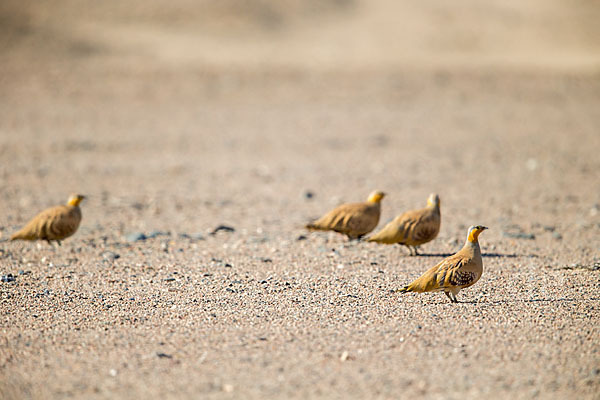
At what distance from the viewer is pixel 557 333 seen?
19.0ft

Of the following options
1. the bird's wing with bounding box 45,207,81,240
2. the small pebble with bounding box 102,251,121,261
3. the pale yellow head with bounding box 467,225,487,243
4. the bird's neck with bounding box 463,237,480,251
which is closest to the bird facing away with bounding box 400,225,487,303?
the bird's neck with bounding box 463,237,480,251

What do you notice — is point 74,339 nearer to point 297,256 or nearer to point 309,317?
point 309,317

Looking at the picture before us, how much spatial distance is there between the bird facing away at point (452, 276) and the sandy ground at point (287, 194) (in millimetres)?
244

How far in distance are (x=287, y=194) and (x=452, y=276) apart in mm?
6495

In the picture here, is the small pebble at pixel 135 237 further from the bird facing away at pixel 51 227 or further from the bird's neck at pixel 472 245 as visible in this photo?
the bird's neck at pixel 472 245

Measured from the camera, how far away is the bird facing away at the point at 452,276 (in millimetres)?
6238

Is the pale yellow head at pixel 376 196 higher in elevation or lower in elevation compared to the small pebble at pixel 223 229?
higher

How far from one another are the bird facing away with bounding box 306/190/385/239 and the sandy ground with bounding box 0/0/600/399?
0.30 m

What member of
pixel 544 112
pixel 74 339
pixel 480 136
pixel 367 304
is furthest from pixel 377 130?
pixel 74 339

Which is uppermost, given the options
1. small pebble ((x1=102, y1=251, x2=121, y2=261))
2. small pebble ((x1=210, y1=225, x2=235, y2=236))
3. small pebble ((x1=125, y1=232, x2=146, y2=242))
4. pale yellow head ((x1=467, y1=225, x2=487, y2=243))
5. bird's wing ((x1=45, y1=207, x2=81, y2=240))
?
pale yellow head ((x1=467, y1=225, x2=487, y2=243))

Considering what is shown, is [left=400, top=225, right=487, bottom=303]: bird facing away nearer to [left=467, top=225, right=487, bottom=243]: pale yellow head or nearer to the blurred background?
[left=467, top=225, right=487, bottom=243]: pale yellow head

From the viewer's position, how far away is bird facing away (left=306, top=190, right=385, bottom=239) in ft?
28.5

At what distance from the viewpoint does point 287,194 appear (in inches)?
492

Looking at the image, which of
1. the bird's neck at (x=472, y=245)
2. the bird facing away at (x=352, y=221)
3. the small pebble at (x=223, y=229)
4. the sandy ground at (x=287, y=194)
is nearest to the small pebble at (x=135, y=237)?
the sandy ground at (x=287, y=194)
